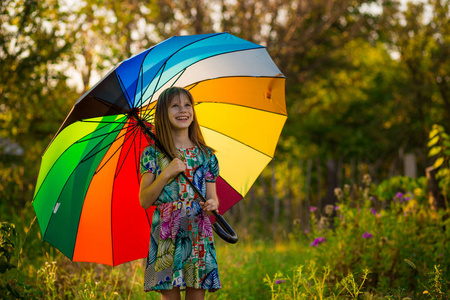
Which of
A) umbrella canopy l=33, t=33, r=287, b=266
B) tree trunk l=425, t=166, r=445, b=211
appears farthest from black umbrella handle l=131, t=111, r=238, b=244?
tree trunk l=425, t=166, r=445, b=211

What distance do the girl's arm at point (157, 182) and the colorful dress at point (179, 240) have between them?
0.05m

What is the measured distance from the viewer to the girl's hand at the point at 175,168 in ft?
8.69

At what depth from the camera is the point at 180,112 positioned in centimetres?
280

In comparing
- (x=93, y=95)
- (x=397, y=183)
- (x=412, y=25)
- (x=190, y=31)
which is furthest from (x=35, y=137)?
(x=412, y=25)

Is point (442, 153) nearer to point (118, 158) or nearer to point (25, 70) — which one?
point (118, 158)

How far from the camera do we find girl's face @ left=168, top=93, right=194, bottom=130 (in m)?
2.80

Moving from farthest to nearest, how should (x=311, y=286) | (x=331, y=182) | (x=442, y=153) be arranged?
(x=331, y=182)
(x=442, y=153)
(x=311, y=286)

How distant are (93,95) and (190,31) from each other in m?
7.71

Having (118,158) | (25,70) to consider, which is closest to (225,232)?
(118,158)

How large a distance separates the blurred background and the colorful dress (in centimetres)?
73

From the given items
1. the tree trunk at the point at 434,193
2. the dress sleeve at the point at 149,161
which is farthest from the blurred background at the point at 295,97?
the dress sleeve at the point at 149,161

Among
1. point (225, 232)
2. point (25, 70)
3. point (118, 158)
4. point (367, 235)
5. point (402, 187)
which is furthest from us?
point (25, 70)

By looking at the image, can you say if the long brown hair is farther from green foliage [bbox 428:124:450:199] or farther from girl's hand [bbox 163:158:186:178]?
green foliage [bbox 428:124:450:199]

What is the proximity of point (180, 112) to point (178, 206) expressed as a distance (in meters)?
0.50
